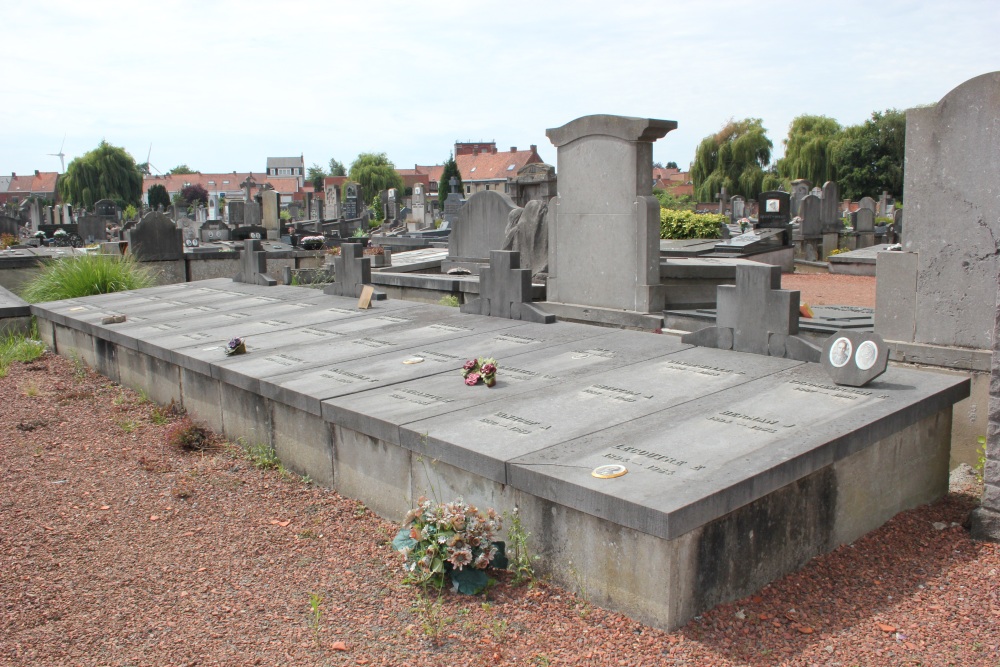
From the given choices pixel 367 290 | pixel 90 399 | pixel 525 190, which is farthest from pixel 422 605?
pixel 525 190

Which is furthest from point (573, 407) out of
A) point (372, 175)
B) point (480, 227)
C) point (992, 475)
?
point (372, 175)

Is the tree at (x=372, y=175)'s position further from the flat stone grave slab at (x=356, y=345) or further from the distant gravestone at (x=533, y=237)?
the flat stone grave slab at (x=356, y=345)

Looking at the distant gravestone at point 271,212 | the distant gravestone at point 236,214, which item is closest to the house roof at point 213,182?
the distant gravestone at point 236,214

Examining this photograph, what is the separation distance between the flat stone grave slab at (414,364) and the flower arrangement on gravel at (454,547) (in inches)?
57.7

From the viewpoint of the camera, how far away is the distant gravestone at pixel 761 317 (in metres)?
5.35

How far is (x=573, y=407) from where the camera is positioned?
4527 mm

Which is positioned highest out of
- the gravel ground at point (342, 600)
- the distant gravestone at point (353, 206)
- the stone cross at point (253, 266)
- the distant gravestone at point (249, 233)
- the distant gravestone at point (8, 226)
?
the distant gravestone at point (353, 206)

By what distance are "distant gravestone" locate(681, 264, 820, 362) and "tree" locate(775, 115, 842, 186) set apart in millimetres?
45295

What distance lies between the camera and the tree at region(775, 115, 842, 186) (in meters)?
47.6

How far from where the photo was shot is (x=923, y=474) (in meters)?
4.39

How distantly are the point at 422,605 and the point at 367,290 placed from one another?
5.51 m

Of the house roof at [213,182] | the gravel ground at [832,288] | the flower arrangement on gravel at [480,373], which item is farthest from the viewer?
the house roof at [213,182]

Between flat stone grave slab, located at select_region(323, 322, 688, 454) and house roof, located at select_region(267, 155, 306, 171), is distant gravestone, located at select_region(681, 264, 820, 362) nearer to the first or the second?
flat stone grave slab, located at select_region(323, 322, 688, 454)

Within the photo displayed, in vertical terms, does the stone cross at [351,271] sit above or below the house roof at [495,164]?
below
